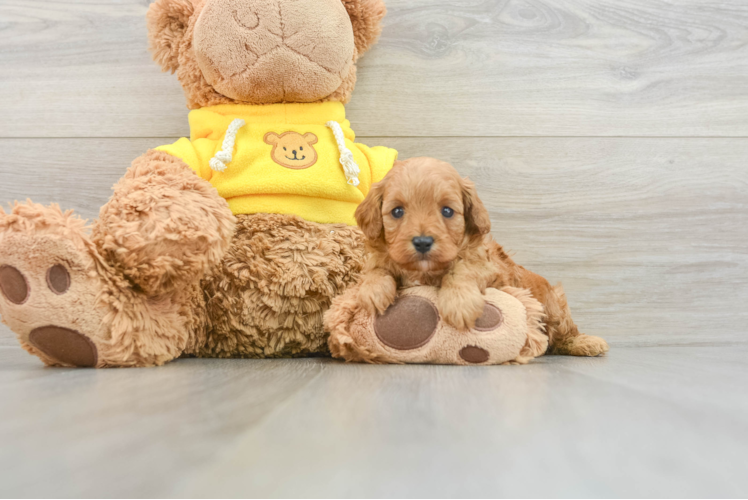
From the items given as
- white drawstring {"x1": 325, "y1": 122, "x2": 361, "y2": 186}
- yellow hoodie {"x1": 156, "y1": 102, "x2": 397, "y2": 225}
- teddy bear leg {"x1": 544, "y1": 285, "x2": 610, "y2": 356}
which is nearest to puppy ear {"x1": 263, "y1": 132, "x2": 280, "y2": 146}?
yellow hoodie {"x1": 156, "y1": 102, "x2": 397, "y2": 225}

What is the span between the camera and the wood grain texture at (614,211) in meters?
1.52

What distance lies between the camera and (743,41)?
1.53 m

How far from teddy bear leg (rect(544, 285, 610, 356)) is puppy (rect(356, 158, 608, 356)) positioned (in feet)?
0.77

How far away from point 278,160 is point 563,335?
78 centimetres

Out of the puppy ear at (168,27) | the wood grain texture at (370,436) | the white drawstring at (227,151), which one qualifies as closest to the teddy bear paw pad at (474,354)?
the wood grain texture at (370,436)

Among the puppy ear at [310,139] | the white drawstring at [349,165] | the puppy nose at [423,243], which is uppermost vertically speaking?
the puppy ear at [310,139]

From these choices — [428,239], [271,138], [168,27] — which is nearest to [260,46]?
[271,138]

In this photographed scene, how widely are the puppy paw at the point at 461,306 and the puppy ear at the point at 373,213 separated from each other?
180 mm

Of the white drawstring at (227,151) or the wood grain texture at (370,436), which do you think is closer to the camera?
the wood grain texture at (370,436)

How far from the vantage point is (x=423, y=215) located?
97cm

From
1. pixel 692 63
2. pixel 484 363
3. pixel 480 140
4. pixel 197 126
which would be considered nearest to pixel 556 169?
pixel 480 140

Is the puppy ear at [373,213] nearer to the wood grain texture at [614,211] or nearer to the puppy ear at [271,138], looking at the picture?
the puppy ear at [271,138]

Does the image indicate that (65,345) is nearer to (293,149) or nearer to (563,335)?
(293,149)

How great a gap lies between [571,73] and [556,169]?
278 mm
